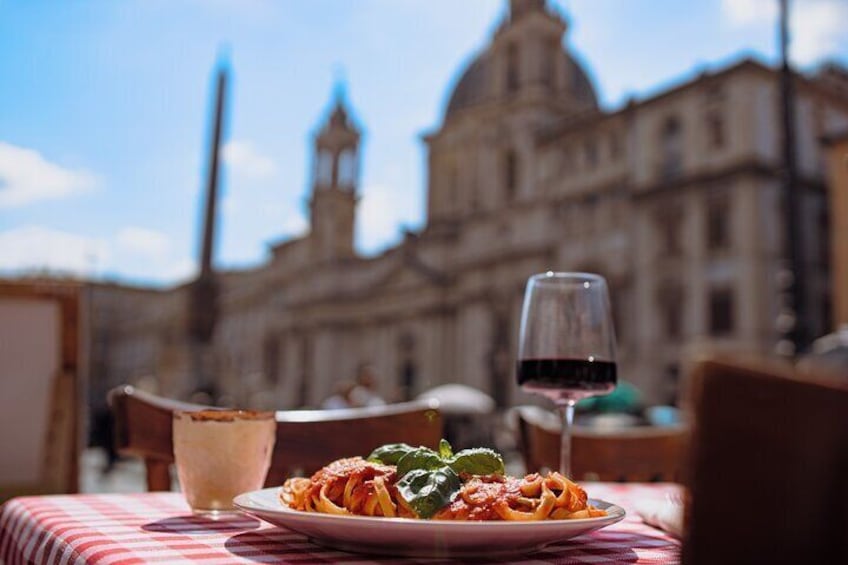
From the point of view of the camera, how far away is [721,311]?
25266 millimetres

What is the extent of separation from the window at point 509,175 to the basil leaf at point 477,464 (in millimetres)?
35135

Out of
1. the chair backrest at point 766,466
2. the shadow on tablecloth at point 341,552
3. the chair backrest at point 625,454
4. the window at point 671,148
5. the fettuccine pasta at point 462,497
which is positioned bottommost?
the chair backrest at point 625,454

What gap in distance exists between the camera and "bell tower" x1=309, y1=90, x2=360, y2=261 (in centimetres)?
4481

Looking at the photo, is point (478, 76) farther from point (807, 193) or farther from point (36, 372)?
point (36, 372)

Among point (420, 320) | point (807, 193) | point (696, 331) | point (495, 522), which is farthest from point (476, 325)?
point (495, 522)

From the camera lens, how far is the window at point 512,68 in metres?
36.2

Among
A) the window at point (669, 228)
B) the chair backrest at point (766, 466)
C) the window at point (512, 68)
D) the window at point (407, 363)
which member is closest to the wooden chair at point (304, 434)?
the chair backrest at point (766, 466)

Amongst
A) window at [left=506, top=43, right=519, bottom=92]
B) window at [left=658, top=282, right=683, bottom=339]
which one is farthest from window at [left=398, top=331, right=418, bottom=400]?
window at [left=658, top=282, right=683, bottom=339]

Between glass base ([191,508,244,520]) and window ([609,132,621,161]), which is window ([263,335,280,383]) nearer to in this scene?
window ([609,132,621,161])

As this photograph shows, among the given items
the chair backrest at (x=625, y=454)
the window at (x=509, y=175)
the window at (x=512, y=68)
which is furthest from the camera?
the window at (x=512, y=68)

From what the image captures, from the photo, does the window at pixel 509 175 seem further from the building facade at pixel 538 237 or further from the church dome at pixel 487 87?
the church dome at pixel 487 87

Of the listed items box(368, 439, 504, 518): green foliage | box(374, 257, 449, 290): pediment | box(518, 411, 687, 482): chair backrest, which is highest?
box(374, 257, 449, 290): pediment

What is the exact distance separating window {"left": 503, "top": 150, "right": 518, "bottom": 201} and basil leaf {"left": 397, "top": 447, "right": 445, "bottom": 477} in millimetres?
35176

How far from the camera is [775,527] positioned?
644 millimetres
